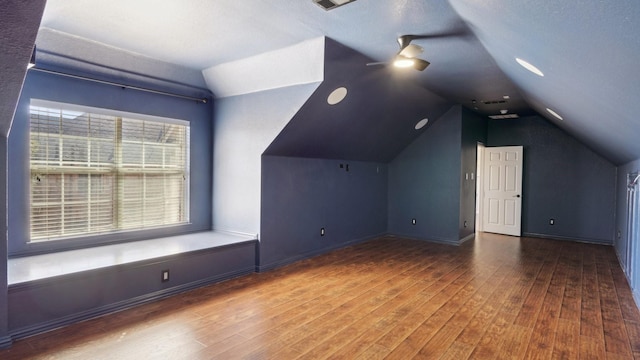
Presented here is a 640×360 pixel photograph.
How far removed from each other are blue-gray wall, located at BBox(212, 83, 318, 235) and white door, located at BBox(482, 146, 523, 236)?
519 cm

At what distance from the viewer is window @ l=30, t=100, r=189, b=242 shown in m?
3.48

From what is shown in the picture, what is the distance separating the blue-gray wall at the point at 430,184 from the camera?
6273 mm

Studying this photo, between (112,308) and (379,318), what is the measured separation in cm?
236

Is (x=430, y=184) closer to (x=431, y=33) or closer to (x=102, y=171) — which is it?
(x=431, y=33)

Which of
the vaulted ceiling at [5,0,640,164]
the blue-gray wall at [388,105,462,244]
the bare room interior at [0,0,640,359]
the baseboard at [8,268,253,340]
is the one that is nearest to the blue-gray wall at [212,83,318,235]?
the bare room interior at [0,0,640,359]

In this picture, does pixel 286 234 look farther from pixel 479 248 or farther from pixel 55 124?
pixel 479 248

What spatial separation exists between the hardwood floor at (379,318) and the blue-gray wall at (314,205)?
39 centimetres

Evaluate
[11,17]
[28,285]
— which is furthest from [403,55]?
[28,285]

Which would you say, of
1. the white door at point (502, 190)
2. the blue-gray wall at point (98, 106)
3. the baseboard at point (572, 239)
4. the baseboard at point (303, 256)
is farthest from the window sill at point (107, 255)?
the baseboard at point (572, 239)

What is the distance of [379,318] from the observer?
308 centimetres

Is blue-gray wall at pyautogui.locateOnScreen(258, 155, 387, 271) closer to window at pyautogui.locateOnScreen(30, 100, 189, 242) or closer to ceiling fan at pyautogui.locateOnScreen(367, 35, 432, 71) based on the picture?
window at pyautogui.locateOnScreen(30, 100, 189, 242)

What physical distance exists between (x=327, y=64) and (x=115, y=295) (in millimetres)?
2974

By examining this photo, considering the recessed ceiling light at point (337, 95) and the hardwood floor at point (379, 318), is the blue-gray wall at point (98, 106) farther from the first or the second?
the recessed ceiling light at point (337, 95)

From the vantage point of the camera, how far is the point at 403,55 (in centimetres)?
331
